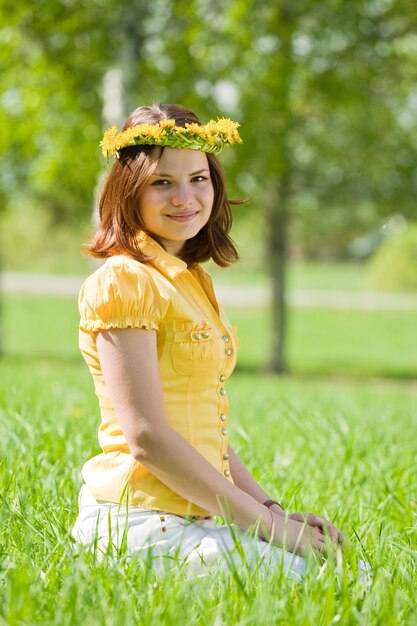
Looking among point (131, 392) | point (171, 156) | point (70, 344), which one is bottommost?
point (70, 344)

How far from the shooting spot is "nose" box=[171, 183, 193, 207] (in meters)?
A: 2.17

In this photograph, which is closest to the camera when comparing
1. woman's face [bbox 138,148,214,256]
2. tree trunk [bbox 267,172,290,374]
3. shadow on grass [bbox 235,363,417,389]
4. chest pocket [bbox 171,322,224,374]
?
chest pocket [bbox 171,322,224,374]

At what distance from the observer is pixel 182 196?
2176 millimetres

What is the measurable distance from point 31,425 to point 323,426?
1509 mm

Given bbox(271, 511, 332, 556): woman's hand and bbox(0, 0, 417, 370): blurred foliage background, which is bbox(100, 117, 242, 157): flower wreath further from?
bbox(0, 0, 417, 370): blurred foliage background

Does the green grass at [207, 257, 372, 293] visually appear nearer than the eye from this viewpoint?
No

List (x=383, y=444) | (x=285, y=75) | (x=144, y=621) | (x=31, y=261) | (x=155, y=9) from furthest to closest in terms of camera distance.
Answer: (x=31, y=261), (x=285, y=75), (x=155, y=9), (x=383, y=444), (x=144, y=621)

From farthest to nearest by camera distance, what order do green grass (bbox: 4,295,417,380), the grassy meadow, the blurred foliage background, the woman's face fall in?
1. green grass (bbox: 4,295,417,380)
2. the blurred foliage background
3. the woman's face
4. the grassy meadow

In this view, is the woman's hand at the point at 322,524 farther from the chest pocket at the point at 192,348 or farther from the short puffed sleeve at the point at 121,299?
the short puffed sleeve at the point at 121,299

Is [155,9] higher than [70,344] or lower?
higher

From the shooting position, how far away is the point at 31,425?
342 centimetres

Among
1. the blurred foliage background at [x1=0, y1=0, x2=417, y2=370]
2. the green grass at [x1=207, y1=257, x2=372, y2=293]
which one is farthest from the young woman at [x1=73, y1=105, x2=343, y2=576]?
the green grass at [x1=207, y1=257, x2=372, y2=293]

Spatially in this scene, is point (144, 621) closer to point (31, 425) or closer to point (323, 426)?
point (31, 425)

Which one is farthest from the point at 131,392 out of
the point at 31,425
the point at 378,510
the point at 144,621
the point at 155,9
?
the point at 155,9
